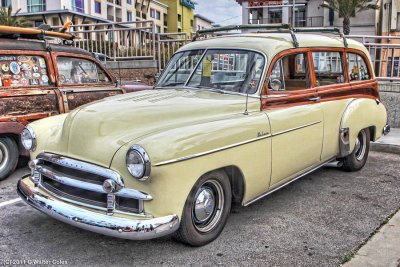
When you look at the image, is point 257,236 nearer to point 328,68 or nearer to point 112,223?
point 112,223

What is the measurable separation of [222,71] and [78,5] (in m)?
46.3

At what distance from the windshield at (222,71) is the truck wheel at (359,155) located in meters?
2.31

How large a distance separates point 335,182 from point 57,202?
3.58 metres

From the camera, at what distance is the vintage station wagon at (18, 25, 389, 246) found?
3.00 m

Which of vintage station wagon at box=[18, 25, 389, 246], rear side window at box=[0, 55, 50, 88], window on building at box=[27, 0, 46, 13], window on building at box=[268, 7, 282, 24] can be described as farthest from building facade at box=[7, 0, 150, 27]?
vintage station wagon at box=[18, 25, 389, 246]

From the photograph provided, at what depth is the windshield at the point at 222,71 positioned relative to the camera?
13.6ft

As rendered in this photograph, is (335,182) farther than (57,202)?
Yes

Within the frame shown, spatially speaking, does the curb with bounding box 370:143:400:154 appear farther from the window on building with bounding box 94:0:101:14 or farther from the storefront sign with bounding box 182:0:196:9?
the storefront sign with bounding box 182:0:196:9

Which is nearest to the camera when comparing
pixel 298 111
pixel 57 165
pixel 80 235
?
pixel 57 165

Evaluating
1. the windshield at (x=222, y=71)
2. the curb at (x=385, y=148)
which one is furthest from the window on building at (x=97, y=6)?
the windshield at (x=222, y=71)

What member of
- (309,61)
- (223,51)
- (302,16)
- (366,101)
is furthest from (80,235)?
(302,16)

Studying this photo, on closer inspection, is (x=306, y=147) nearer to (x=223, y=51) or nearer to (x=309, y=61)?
(x=309, y=61)

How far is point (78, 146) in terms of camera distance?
3.33m

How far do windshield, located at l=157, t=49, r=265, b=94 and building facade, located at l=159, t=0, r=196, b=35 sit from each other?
66.0 m
